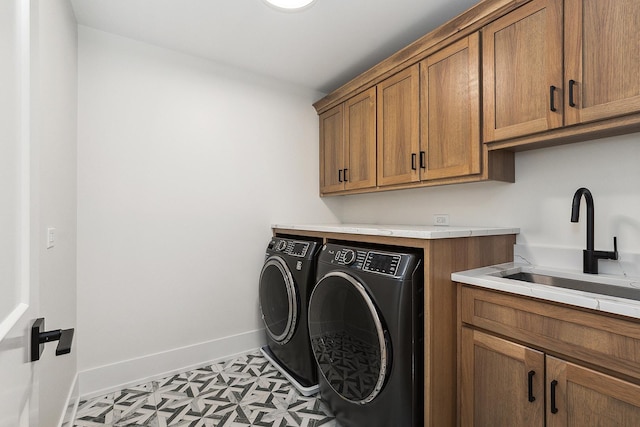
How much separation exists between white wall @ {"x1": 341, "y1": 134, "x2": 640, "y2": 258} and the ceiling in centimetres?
105

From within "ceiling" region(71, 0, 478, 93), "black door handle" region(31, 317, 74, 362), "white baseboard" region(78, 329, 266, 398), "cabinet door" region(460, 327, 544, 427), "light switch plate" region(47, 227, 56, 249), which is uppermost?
"ceiling" region(71, 0, 478, 93)

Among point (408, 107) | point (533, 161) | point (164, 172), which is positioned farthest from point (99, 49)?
point (533, 161)

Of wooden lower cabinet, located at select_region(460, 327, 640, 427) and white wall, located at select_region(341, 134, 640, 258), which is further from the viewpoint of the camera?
white wall, located at select_region(341, 134, 640, 258)

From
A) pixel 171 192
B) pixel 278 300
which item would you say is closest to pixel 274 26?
pixel 171 192

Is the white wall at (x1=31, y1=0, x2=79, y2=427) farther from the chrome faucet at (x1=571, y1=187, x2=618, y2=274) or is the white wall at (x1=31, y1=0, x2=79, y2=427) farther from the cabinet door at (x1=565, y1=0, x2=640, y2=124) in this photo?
the chrome faucet at (x1=571, y1=187, x2=618, y2=274)

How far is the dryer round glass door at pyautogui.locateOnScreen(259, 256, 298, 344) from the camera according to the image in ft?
6.54

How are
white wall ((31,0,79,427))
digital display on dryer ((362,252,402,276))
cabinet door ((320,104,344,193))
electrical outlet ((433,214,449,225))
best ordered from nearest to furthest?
white wall ((31,0,79,427))
digital display on dryer ((362,252,402,276))
electrical outlet ((433,214,449,225))
cabinet door ((320,104,344,193))

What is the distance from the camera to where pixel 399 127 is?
80.8 inches

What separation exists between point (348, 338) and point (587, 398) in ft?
3.00

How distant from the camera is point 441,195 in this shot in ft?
7.23

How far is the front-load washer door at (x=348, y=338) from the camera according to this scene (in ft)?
4.43

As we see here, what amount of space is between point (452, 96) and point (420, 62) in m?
0.36

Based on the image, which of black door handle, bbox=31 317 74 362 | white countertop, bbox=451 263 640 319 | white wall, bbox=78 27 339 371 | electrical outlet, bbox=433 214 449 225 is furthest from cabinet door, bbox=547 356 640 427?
white wall, bbox=78 27 339 371

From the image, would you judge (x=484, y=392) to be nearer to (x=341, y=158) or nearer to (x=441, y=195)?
(x=441, y=195)
